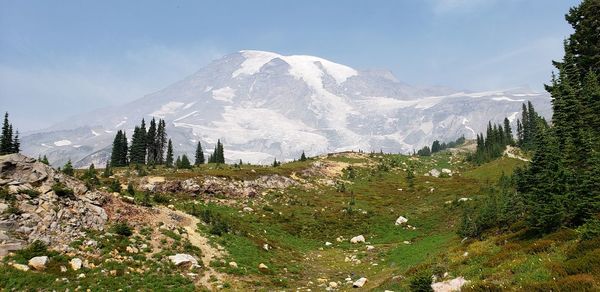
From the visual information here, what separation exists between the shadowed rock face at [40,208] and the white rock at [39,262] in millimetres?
1728

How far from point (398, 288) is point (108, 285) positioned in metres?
18.3

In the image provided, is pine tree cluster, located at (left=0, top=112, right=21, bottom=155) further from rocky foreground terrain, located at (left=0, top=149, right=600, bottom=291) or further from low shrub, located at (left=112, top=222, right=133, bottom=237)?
low shrub, located at (left=112, top=222, right=133, bottom=237)

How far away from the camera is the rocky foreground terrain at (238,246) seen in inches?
850

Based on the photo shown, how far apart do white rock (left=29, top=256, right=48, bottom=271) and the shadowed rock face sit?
1728mm

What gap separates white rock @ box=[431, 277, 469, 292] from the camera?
20.0 meters

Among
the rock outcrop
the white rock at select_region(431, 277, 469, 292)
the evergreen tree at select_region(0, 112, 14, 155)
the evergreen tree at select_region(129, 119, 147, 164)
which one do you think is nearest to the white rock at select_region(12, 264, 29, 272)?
the white rock at select_region(431, 277, 469, 292)

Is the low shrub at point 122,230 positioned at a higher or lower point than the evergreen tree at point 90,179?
lower

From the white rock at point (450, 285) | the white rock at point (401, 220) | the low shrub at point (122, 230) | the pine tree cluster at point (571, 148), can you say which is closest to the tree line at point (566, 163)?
the pine tree cluster at point (571, 148)

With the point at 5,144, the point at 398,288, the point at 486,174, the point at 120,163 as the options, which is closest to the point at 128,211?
the point at 398,288

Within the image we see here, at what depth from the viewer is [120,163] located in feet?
425

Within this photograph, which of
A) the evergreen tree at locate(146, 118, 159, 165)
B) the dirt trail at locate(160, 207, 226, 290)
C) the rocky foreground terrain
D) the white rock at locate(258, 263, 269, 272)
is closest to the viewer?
the rocky foreground terrain

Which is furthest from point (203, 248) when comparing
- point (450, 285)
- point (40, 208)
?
point (450, 285)

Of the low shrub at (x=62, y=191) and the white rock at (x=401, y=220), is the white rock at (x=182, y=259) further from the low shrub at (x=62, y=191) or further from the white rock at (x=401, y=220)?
the white rock at (x=401, y=220)

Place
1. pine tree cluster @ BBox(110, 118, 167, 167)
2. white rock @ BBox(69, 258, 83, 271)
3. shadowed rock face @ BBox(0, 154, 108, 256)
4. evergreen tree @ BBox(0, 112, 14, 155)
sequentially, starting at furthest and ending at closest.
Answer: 1. pine tree cluster @ BBox(110, 118, 167, 167)
2. evergreen tree @ BBox(0, 112, 14, 155)
3. shadowed rock face @ BBox(0, 154, 108, 256)
4. white rock @ BBox(69, 258, 83, 271)
